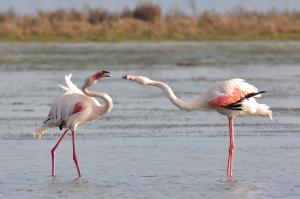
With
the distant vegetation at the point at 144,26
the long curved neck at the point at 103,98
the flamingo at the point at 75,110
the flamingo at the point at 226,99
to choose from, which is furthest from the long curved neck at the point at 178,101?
the distant vegetation at the point at 144,26

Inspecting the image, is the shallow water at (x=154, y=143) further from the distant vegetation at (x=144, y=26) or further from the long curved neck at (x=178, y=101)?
the distant vegetation at (x=144, y=26)

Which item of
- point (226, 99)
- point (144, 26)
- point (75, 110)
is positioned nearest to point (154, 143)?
point (75, 110)

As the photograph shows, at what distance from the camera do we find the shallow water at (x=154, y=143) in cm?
1149

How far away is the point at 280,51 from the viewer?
34.4 meters

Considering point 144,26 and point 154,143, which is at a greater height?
point 144,26

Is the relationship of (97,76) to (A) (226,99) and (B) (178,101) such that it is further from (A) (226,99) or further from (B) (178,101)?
(A) (226,99)

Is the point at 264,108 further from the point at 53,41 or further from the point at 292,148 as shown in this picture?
the point at 53,41

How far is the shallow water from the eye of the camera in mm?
11492

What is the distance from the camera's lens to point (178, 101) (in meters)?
12.5

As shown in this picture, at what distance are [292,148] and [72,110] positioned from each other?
120 inches

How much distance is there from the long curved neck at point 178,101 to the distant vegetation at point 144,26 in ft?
97.0

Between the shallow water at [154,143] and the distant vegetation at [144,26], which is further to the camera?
the distant vegetation at [144,26]

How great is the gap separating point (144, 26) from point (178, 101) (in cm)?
3379

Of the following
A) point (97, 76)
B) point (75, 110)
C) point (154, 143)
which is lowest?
point (154, 143)
